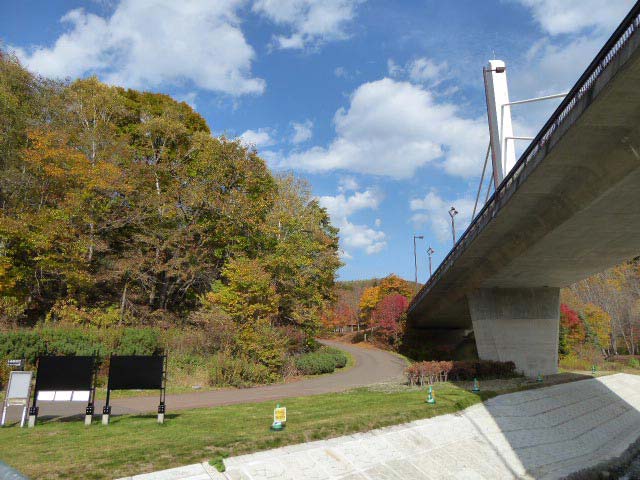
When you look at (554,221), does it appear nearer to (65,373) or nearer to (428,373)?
(428,373)

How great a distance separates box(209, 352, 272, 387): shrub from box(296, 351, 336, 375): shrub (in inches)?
191

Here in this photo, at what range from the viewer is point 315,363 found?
28.5 meters

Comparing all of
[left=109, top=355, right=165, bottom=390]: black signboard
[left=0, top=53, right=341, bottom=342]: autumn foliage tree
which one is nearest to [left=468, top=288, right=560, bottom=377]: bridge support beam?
[left=0, top=53, right=341, bottom=342]: autumn foliage tree

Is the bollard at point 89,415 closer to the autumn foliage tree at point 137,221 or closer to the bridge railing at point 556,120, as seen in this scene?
the autumn foliage tree at point 137,221

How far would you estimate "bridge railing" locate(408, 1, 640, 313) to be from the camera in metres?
10.9

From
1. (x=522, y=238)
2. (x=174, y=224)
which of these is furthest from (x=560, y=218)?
(x=174, y=224)

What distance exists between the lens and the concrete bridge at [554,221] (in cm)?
1206

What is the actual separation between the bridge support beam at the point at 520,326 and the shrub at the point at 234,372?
14.6 metres

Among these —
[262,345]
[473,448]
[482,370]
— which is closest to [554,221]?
[482,370]

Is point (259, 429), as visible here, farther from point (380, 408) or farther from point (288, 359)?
point (288, 359)

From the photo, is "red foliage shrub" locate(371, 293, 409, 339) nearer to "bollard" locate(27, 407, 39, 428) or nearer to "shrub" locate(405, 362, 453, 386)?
"shrub" locate(405, 362, 453, 386)

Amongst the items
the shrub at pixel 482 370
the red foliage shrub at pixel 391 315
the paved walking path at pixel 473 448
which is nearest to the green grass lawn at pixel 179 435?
the paved walking path at pixel 473 448

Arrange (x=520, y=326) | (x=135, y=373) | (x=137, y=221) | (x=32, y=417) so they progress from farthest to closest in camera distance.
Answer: (x=137, y=221) < (x=520, y=326) < (x=135, y=373) < (x=32, y=417)

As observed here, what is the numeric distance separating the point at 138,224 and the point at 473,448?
969 inches
